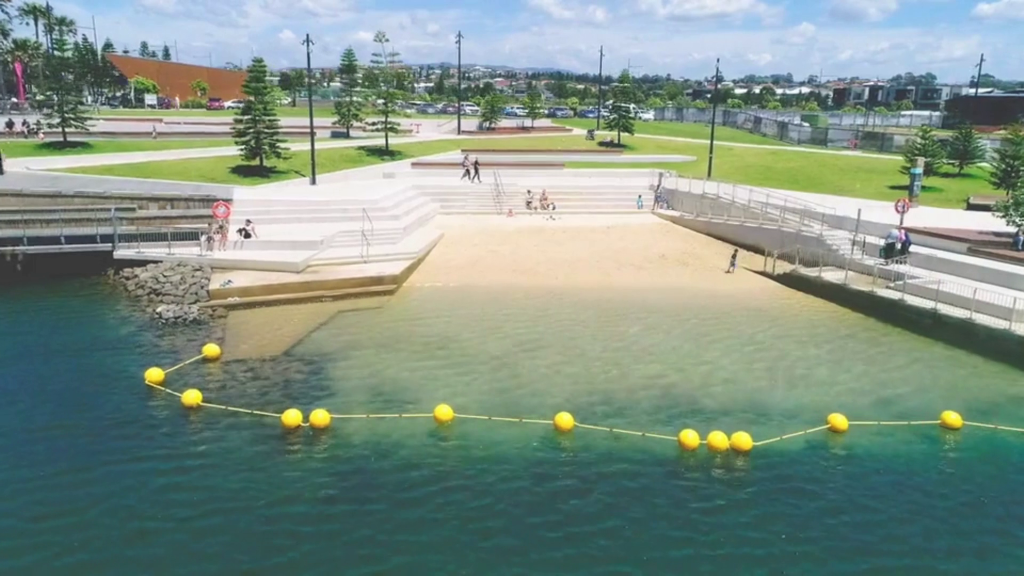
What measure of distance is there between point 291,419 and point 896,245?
20624 mm

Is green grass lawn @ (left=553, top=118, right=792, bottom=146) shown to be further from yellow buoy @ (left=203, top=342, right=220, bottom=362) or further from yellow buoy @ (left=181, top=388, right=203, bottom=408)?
yellow buoy @ (left=181, top=388, right=203, bottom=408)

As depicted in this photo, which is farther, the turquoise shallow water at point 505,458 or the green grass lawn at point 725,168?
the green grass lawn at point 725,168

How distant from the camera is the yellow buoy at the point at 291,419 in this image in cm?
1547

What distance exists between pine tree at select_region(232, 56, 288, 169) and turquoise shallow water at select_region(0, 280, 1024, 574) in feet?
54.7

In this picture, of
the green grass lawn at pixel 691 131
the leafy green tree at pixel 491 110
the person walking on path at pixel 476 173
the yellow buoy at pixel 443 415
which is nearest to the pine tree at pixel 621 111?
the green grass lawn at pixel 691 131

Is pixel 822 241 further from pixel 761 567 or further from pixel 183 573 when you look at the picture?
pixel 183 573

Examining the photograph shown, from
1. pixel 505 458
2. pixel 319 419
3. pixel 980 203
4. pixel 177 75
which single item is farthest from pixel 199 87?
pixel 505 458

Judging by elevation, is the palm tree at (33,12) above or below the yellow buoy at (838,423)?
above

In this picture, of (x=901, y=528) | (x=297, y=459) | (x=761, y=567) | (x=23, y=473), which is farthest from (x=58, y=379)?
(x=901, y=528)

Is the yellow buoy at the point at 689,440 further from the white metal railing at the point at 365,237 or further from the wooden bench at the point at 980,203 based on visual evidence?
the wooden bench at the point at 980,203

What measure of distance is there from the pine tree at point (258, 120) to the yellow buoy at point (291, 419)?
2448 centimetres

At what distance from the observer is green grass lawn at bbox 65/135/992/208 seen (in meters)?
35.9

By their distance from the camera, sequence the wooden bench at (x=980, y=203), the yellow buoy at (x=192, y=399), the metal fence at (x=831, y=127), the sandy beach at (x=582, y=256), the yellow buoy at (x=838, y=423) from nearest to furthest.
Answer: the yellow buoy at (x=838, y=423) < the yellow buoy at (x=192, y=399) < the sandy beach at (x=582, y=256) < the wooden bench at (x=980, y=203) < the metal fence at (x=831, y=127)

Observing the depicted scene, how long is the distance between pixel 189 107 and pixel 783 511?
78636 millimetres
